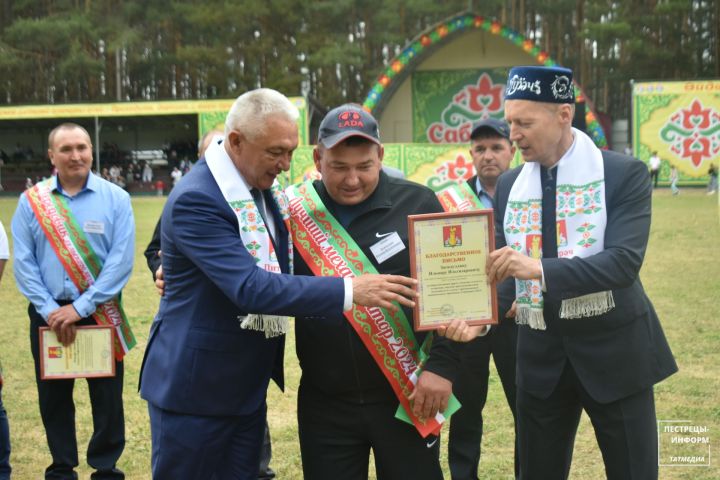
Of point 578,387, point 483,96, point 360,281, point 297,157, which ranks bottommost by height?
point 578,387

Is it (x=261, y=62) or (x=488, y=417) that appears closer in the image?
(x=488, y=417)

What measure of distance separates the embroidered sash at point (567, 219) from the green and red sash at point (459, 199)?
129 cm

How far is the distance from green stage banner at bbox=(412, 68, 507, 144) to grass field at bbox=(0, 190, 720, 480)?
23.6 meters

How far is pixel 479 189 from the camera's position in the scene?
522 cm

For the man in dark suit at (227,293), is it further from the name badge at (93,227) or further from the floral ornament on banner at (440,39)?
the floral ornament on banner at (440,39)

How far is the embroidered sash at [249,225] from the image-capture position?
2936 millimetres

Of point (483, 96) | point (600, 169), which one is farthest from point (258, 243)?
point (483, 96)

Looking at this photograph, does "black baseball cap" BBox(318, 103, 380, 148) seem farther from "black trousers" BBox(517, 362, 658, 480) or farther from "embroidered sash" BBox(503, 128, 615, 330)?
"black trousers" BBox(517, 362, 658, 480)

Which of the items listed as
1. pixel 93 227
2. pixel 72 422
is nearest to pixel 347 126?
pixel 93 227

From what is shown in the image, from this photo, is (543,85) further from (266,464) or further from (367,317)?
(266,464)

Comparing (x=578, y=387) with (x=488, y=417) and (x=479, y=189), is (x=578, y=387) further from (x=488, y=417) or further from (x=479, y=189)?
(x=488, y=417)

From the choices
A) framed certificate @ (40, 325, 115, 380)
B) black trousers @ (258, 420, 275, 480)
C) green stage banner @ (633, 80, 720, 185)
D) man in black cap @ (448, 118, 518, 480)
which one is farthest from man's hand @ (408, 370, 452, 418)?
green stage banner @ (633, 80, 720, 185)

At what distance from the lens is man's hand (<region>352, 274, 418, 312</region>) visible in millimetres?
2848

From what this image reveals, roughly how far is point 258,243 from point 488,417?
3722 mm
